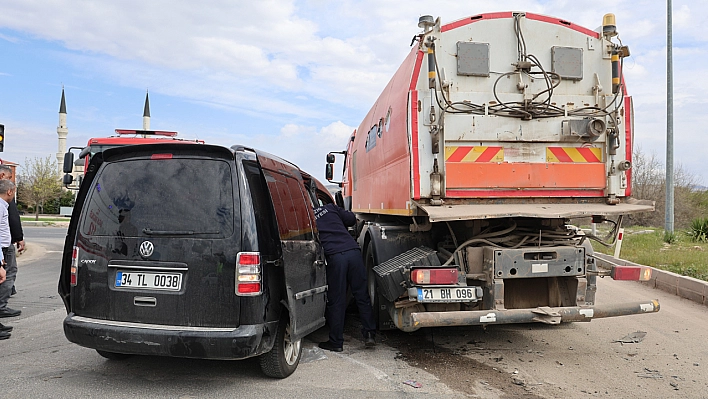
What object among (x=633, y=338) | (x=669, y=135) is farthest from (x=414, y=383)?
(x=669, y=135)

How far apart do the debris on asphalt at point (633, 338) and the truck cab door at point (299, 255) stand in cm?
340

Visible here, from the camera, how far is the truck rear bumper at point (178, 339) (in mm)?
3846

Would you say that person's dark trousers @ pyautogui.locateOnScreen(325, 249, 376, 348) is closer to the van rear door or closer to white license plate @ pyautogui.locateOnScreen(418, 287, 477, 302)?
white license plate @ pyautogui.locateOnScreen(418, 287, 477, 302)

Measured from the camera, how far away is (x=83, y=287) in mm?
4137

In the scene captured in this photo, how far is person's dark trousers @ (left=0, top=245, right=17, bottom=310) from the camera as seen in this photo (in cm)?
648

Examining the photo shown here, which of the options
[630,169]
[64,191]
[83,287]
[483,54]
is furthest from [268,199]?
[64,191]

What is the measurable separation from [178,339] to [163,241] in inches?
28.0

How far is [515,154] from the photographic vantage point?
5.51 m

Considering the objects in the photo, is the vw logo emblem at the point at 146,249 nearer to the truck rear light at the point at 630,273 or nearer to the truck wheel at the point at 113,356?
the truck wheel at the point at 113,356

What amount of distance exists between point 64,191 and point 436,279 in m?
53.7

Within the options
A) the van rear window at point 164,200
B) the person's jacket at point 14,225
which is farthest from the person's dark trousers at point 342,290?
the person's jacket at point 14,225

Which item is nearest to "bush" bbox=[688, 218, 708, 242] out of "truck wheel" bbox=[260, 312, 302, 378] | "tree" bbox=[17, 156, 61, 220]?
"truck wheel" bbox=[260, 312, 302, 378]

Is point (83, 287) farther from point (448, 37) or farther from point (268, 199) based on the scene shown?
point (448, 37)

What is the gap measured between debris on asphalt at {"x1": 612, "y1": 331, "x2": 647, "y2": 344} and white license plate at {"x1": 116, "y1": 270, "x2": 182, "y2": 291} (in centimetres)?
480
